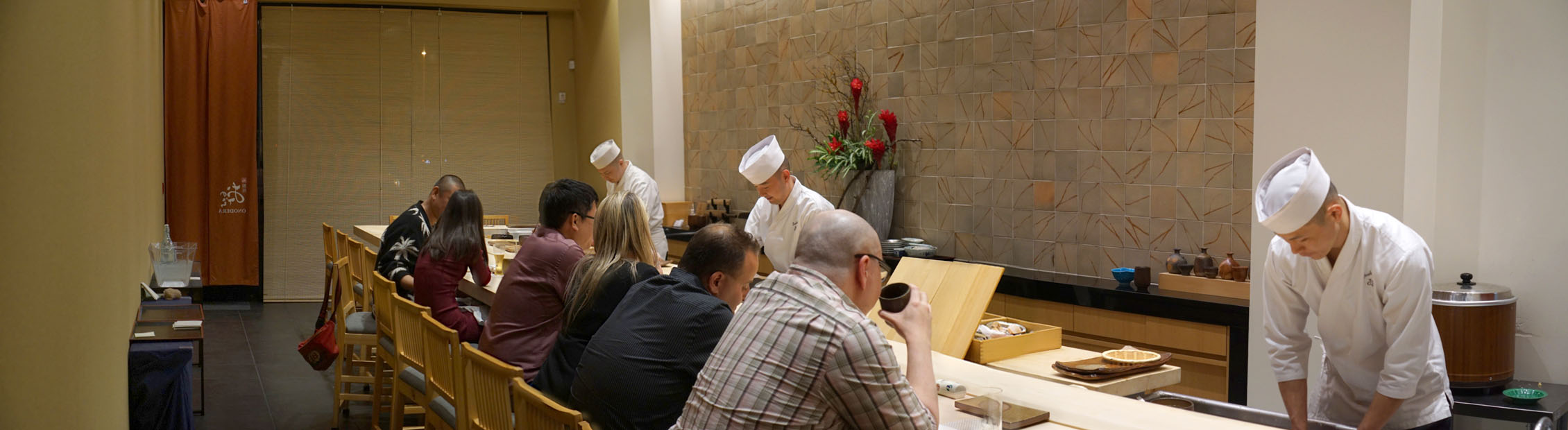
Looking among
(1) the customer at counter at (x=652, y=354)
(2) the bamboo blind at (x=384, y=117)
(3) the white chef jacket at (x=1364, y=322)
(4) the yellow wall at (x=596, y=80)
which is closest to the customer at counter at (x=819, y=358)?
(1) the customer at counter at (x=652, y=354)

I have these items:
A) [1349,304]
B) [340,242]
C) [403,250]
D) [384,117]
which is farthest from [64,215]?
[384,117]

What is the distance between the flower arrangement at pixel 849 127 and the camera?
6.29 metres

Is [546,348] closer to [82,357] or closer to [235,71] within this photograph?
[82,357]

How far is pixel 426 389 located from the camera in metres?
3.51

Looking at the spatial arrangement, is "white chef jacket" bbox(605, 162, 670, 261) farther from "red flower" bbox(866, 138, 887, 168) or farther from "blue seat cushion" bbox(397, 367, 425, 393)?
"blue seat cushion" bbox(397, 367, 425, 393)

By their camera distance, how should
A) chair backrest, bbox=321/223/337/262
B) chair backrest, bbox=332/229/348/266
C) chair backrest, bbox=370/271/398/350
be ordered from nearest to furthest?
chair backrest, bbox=370/271/398/350 < chair backrest, bbox=332/229/348/266 < chair backrest, bbox=321/223/337/262

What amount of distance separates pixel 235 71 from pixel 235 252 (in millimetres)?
1422

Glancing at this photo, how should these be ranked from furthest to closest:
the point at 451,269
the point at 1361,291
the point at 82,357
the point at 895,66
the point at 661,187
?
the point at 661,187 → the point at 895,66 → the point at 451,269 → the point at 1361,291 → the point at 82,357

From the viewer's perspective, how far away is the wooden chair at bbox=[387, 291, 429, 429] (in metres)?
3.53

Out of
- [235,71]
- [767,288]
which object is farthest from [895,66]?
[235,71]

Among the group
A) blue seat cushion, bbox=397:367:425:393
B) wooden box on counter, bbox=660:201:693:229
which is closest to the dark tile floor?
blue seat cushion, bbox=397:367:425:393

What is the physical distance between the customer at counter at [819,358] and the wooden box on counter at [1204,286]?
2.79 m

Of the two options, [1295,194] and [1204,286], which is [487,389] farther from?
[1204,286]

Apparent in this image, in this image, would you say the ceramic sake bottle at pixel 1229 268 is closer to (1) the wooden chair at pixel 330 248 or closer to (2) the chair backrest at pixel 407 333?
(2) the chair backrest at pixel 407 333
